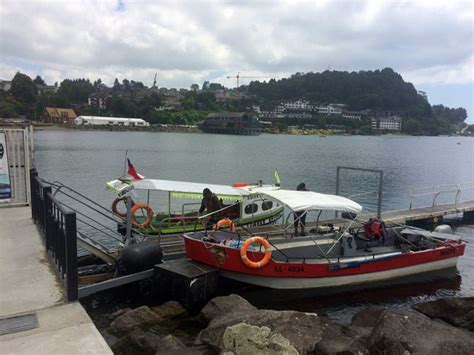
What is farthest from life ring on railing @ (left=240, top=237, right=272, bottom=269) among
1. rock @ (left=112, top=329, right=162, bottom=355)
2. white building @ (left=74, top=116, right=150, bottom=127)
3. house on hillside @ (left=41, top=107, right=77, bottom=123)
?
house on hillside @ (left=41, top=107, right=77, bottom=123)

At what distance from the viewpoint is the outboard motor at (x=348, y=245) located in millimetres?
16008

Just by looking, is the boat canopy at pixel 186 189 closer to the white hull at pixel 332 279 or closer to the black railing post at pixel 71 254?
the white hull at pixel 332 279

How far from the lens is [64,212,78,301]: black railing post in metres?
7.56

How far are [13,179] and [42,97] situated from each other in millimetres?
199622

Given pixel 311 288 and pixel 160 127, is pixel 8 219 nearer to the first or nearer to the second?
pixel 311 288

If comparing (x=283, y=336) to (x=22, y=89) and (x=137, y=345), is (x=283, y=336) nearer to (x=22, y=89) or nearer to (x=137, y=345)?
(x=137, y=345)

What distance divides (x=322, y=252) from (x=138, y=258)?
629cm

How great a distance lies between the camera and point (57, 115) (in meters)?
183

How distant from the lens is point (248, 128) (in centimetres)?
18875

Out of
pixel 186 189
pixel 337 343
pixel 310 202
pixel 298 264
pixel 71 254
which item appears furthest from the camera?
pixel 186 189

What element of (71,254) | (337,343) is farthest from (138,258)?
(337,343)

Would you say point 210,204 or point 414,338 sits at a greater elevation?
point 210,204

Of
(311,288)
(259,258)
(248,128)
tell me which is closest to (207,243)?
(259,258)

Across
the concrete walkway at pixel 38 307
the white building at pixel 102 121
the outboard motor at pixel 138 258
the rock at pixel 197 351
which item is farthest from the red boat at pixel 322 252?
the white building at pixel 102 121
